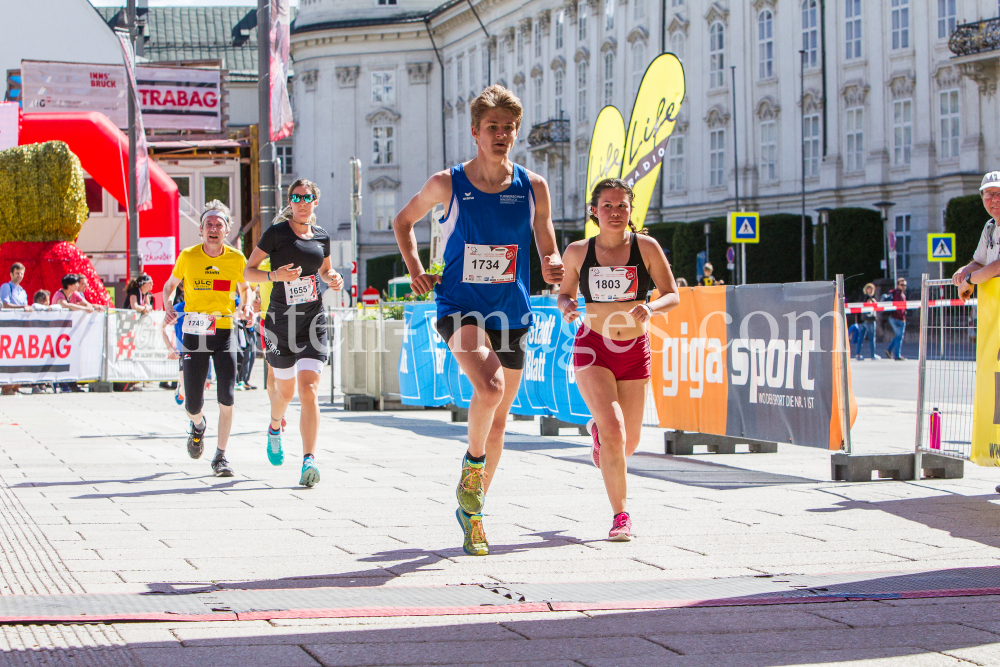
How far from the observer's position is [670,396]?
10.6 m

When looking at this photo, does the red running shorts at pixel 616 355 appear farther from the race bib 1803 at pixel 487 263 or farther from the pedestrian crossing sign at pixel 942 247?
the pedestrian crossing sign at pixel 942 247

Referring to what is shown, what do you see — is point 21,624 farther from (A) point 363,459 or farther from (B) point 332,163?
(B) point 332,163

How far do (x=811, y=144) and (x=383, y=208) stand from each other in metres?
38.4

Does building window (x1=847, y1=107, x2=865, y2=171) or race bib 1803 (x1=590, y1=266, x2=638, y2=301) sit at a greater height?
building window (x1=847, y1=107, x2=865, y2=171)

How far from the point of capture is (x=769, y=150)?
46.4 metres

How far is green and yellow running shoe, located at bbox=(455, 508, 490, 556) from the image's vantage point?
19.0 ft

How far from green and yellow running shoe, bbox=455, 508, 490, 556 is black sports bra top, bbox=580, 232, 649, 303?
55.2 inches

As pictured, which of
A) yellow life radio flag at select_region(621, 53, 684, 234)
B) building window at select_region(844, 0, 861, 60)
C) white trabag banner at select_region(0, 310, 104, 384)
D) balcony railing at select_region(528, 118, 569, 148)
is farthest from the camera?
balcony railing at select_region(528, 118, 569, 148)

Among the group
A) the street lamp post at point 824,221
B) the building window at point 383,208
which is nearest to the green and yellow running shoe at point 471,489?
the street lamp post at point 824,221

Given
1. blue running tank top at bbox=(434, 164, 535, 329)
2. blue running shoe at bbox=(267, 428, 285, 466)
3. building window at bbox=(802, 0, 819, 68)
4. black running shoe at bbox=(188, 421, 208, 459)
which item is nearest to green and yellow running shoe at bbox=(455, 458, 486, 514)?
blue running tank top at bbox=(434, 164, 535, 329)

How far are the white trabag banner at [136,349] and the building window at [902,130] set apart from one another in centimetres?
2728

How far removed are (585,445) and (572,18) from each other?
165 ft

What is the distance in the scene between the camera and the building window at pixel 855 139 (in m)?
42.8

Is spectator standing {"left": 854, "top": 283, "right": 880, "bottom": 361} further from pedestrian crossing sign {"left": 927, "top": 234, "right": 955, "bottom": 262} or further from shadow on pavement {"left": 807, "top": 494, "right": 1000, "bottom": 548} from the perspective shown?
shadow on pavement {"left": 807, "top": 494, "right": 1000, "bottom": 548}
